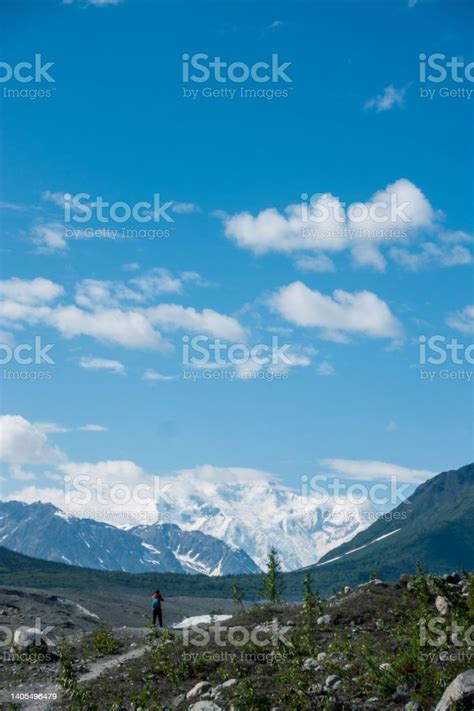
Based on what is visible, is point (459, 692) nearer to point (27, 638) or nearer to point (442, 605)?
point (442, 605)

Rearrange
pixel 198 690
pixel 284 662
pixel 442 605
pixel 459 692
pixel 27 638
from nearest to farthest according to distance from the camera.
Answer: pixel 459 692, pixel 198 690, pixel 284 662, pixel 442 605, pixel 27 638

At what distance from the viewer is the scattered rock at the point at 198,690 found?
28.1 meters

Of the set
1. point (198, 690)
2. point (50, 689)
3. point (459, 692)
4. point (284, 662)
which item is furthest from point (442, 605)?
point (50, 689)

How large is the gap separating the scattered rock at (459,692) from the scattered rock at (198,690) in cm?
958

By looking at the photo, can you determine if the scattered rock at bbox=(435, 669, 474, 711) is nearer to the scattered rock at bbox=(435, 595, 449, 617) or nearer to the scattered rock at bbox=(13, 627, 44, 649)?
the scattered rock at bbox=(435, 595, 449, 617)

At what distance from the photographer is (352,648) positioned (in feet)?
99.7

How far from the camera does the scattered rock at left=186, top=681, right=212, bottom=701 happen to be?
28125mm

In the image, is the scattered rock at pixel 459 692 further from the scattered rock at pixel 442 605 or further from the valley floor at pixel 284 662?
the scattered rock at pixel 442 605

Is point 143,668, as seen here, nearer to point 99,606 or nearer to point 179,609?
point 99,606

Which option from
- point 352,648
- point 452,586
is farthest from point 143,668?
point 452,586

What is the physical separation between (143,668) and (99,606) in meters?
110

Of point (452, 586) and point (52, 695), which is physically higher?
point (452, 586)

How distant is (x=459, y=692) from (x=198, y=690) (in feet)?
35.3

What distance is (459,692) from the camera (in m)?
22.1
